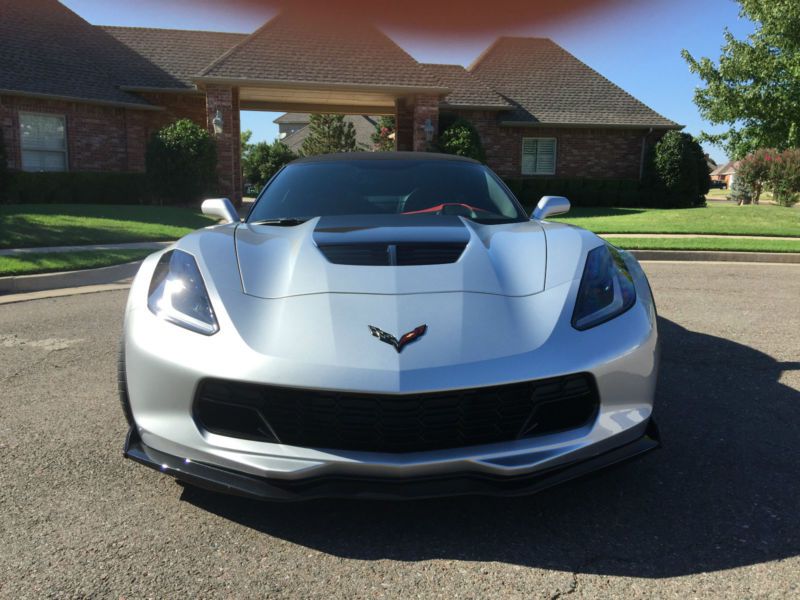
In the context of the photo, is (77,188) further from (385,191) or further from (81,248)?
(385,191)

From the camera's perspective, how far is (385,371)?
6.74 ft

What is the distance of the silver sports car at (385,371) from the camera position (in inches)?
82.0

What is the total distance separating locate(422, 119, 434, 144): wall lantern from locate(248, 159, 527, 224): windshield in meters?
16.0

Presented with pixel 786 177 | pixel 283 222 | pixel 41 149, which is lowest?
pixel 283 222

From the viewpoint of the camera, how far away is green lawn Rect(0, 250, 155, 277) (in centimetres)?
774

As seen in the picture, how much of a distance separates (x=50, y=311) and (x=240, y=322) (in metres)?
4.66

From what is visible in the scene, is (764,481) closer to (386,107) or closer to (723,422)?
(723,422)

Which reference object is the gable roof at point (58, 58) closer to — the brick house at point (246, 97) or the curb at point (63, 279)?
Result: the brick house at point (246, 97)

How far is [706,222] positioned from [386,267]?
1454 centimetres

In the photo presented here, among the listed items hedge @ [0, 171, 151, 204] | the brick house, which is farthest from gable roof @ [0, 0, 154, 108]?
hedge @ [0, 171, 151, 204]

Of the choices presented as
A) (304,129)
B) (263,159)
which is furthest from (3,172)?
(304,129)

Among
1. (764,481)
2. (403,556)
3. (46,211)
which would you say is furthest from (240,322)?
(46,211)

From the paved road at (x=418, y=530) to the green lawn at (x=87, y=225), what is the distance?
7.66 meters

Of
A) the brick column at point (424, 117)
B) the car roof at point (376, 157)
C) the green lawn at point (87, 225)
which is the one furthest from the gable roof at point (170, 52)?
the car roof at point (376, 157)
